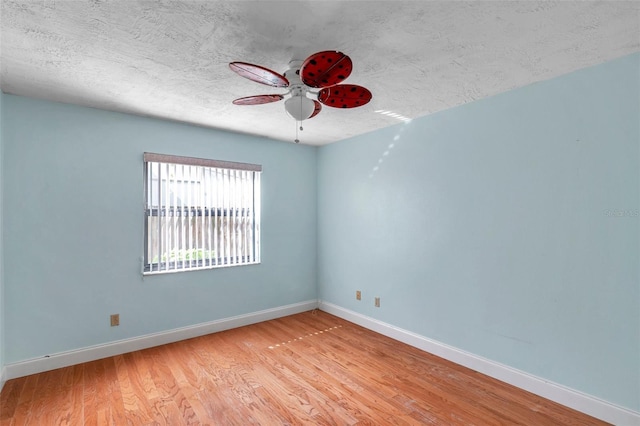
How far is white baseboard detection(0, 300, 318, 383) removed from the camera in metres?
2.63

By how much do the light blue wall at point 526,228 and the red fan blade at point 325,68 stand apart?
5.79ft

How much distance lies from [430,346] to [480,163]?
1.88m

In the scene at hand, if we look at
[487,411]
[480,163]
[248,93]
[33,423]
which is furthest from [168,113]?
[487,411]

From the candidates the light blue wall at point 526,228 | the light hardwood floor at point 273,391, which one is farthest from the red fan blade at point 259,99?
the light hardwood floor at point 273,391

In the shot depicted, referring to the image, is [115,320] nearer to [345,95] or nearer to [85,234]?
[85,234]

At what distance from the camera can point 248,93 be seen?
2.57 meters

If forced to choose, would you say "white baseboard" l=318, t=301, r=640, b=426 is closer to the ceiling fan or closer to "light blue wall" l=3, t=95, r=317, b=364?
"light blue wall" l=3, t=95, r=317, b=364

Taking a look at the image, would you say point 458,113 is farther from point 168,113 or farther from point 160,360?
point 160,360

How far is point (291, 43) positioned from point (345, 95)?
442 mm

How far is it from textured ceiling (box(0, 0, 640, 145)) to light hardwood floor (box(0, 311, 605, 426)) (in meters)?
2.44

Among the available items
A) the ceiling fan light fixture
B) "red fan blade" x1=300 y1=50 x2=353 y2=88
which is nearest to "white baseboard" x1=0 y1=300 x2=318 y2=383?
the ceiling fan light fixture

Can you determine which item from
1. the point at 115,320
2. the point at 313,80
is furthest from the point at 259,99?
the point at 115,320

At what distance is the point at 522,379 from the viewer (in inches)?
95.9

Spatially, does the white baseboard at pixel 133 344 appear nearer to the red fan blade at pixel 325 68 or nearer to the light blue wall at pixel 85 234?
the light blue wall at pixel 85 234
